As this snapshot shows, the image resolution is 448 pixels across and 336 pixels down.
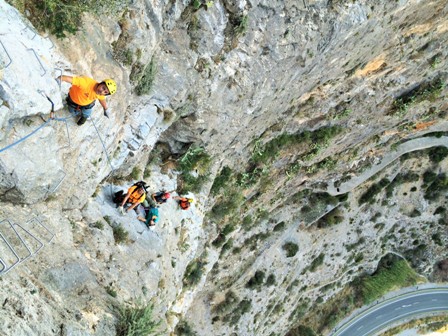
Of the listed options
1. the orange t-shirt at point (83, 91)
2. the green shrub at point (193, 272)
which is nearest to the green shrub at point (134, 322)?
the orange t-shirt at point (83, 91)

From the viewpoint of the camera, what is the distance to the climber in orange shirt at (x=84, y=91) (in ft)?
34.6

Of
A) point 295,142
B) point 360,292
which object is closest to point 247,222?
point 295,142

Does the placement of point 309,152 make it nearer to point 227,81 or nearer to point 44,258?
point 227,81

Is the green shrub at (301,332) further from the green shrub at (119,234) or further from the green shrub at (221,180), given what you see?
the green shrub at (119,234)

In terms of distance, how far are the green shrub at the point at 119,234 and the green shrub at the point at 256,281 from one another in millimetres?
18994

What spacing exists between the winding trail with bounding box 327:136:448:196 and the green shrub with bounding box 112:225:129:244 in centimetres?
2136

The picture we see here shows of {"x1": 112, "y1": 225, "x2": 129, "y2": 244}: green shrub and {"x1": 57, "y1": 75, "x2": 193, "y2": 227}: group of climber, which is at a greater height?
{"x1": 57, "y1": 75, "x2": 193, "y2": 227}: group of climber

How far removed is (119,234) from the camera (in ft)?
46.2

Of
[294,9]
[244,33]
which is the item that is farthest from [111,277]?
[294,9]

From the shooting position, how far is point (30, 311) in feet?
29.3

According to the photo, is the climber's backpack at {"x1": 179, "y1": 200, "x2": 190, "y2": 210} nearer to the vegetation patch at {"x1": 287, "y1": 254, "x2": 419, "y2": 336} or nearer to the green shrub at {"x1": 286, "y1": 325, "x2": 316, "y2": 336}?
Result: the green shrub at {"x1": 286, "y1": 325, "x2": 316, "y2": 336}

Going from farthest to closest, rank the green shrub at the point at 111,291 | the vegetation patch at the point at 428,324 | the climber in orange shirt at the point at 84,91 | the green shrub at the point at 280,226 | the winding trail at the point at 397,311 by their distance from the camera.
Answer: the vegetation patch at the point at 428,324
the winding trail at the point at 397,311
the green shrub at the point at 280,226
the green shrub at the point at 111,291
the climber in orange shirt at the point at 84,91

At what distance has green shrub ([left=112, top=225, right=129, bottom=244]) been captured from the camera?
1399cm

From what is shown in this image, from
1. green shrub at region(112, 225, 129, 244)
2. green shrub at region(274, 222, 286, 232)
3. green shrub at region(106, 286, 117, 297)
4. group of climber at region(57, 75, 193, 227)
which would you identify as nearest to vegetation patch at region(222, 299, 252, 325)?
green shrub at region(274, 222, 286, 232)
